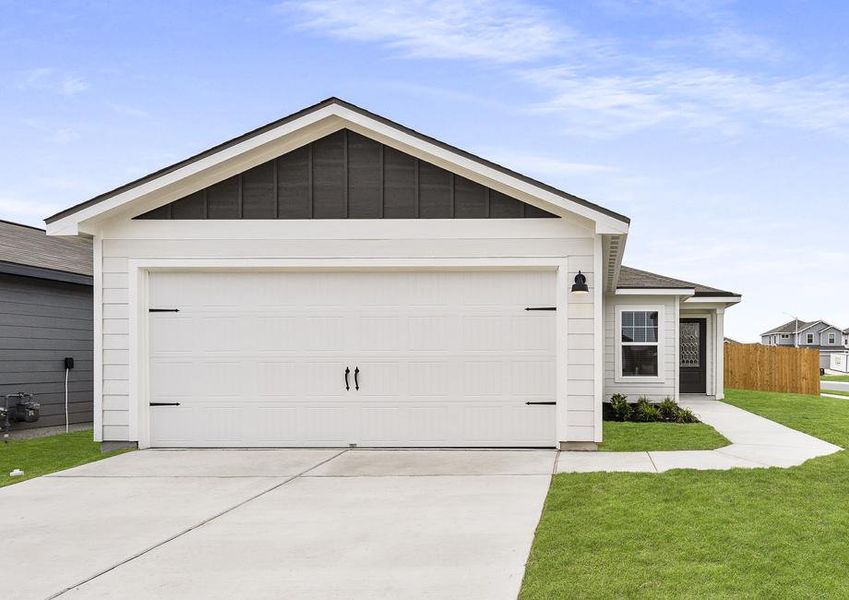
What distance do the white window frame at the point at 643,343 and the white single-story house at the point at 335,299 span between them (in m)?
6.86

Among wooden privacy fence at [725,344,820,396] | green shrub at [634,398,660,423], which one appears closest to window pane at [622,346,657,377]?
green shrub at [634,398,660,423]

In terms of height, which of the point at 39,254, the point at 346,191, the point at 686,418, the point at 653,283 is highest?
the point at 346,191

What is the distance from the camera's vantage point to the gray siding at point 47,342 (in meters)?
13.3

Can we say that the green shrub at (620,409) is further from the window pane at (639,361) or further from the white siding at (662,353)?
the window pane at (639,361)

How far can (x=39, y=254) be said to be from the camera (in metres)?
14.9

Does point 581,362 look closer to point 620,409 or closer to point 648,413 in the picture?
point 648,413

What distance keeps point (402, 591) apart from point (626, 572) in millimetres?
1427

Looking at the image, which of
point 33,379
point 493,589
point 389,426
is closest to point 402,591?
point 493,589

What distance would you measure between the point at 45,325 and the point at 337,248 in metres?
7.02

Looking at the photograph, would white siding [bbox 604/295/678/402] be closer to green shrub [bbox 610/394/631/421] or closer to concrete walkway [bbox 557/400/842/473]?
green shrub [bbox 610/394/631/421]

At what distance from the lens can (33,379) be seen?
13844 millimetres

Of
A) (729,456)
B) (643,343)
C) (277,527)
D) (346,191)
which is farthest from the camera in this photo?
(643,343)

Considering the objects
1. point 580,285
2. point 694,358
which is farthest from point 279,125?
point 694,358

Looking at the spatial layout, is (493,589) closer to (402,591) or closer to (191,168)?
(402,591)
